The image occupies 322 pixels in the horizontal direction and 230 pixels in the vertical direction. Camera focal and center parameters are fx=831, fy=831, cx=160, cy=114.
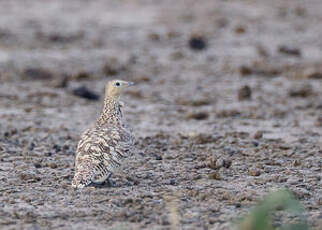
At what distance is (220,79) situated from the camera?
42.2 ft

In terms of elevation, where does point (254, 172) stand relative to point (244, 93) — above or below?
below

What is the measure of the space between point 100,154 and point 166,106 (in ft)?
15.0

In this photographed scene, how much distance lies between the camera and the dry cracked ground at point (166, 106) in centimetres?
645

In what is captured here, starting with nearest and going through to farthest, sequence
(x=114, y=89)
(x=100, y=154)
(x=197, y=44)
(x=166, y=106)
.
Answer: (x=100, y=154) < (x=114, y=89) < (x=166, y=106) < (x=197, y=44)

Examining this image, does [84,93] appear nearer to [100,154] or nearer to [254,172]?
[254,172]

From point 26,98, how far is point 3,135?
2.30 metres

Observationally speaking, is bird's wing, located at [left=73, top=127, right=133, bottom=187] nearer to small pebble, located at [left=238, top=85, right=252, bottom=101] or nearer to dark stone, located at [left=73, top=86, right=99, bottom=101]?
dark stone, located at [left=73, top=86, right=99, bottom=101]

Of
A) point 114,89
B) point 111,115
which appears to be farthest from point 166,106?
point 111,115

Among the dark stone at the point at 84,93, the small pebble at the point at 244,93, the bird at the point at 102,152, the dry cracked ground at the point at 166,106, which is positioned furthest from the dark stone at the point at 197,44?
the bird at the point at 102,152

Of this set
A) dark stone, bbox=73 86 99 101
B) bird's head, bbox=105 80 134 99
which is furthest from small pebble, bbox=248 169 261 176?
dark stone, bbox=73 86 99 101

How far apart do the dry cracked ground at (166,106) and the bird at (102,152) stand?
0.17 meters

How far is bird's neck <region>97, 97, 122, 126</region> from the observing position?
23.4ft

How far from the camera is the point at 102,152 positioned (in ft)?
21.5

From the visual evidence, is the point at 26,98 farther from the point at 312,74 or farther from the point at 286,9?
the point at 286,9
